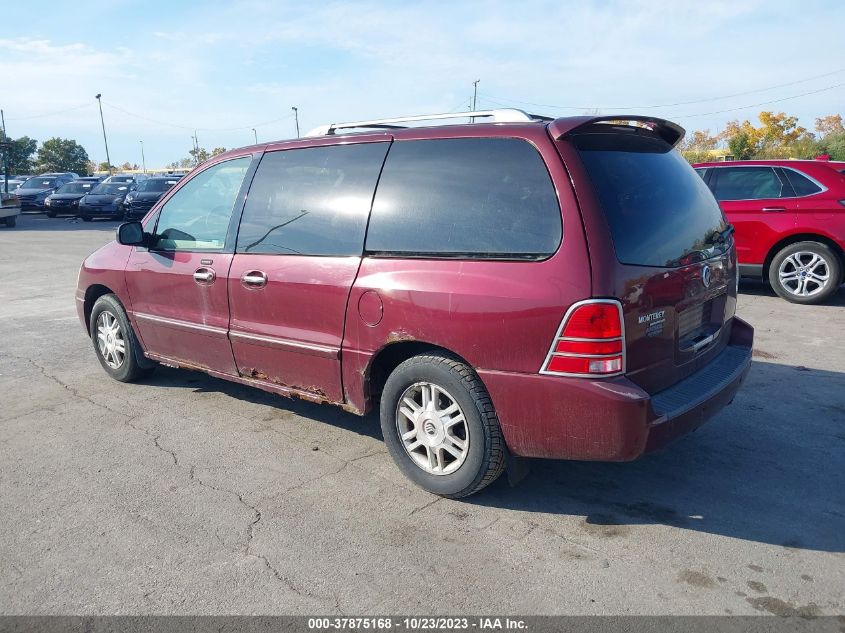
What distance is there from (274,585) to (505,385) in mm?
1322

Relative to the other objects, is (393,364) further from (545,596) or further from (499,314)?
(545,596)

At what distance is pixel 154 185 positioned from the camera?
27016mm

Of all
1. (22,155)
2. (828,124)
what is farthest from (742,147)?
(22,155)

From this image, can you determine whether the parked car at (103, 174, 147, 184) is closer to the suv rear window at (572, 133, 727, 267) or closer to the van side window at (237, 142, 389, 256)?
the van side window at (237, 142, 389, 256)

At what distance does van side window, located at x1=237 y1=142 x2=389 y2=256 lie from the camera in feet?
12.9

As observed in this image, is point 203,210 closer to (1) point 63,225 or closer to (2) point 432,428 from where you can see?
(2) point 432,428

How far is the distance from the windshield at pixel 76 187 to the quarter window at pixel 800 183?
27868 mm


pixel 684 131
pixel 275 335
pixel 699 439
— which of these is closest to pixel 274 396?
pixel 275 335

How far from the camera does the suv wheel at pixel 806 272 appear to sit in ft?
27.1

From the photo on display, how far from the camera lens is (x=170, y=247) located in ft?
16.5

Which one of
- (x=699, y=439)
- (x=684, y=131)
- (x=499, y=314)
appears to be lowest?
(x=699, y=439)

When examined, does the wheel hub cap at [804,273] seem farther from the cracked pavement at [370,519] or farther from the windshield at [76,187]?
the windshield at [76,187]

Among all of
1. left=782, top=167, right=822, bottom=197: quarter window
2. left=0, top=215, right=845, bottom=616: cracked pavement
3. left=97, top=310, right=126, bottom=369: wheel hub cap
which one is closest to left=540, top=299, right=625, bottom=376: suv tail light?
left=0, top=215, right=845, bottom=616: cracked pavement

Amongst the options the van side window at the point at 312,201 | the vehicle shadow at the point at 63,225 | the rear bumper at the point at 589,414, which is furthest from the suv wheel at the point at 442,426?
the vehicle shadow at the point at 63,225
